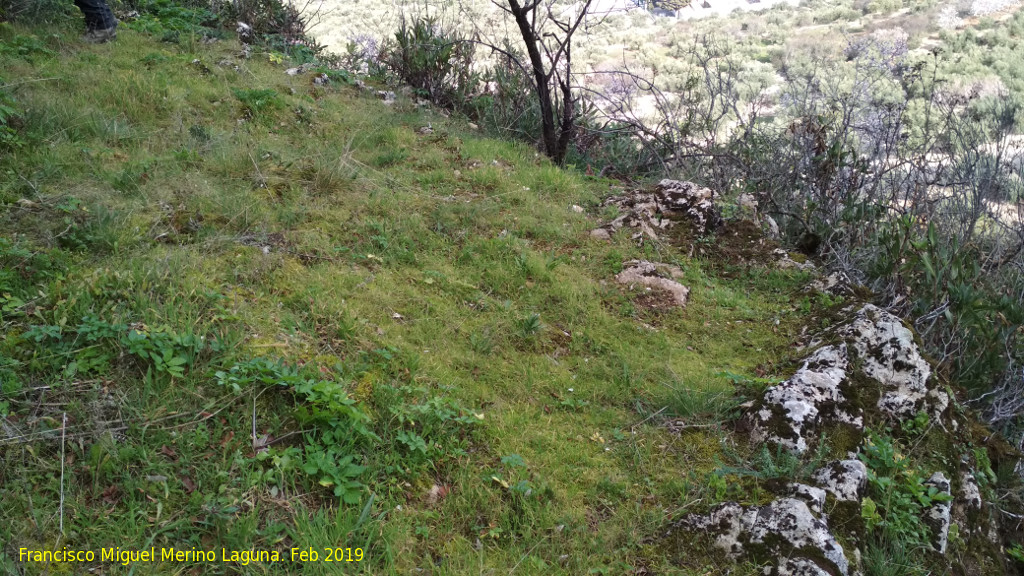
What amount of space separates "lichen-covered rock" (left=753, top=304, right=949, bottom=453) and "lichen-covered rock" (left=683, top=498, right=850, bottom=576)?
1.55 feet

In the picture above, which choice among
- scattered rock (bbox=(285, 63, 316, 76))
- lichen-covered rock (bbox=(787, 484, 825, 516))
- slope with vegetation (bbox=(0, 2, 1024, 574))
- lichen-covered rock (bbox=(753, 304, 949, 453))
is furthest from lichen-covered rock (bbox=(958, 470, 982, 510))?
scattered rock (bbox=(285, 63, 316, 76))

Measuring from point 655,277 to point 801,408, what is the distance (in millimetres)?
1626

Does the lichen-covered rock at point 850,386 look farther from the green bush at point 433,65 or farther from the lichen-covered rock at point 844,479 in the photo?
the green bush at point 433,65

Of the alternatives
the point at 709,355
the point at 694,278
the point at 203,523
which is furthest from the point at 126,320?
the point at 694,278

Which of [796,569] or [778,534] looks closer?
[796,569]

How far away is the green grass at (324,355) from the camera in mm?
1934

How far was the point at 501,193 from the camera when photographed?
496cm

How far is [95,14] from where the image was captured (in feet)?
19.7

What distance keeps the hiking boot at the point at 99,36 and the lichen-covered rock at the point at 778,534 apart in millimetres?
7044

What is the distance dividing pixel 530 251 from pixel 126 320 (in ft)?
8.08

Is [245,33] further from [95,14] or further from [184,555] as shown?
[184,555]

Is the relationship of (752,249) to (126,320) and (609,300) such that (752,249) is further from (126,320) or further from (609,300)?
(126,320)

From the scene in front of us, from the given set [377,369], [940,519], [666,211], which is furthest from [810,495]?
[666,211]

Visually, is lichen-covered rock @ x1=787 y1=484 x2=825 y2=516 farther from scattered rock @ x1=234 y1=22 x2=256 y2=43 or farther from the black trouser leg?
scattered rock @ x1=234 y1=22 x2=256 y2=43
